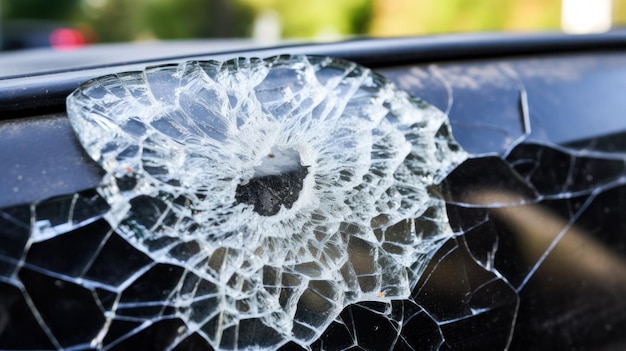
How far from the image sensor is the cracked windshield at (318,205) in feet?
2.89

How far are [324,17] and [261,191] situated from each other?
15389 mm

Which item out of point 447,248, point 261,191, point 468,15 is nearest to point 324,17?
point 468,15

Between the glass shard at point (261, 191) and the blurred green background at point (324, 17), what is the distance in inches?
391

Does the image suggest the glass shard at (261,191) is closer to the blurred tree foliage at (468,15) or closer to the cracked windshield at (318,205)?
the cracked windshield at (318,205)

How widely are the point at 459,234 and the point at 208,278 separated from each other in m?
0.44

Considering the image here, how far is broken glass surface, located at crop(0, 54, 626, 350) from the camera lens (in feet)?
2.81

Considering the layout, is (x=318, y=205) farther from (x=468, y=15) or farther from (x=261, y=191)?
(x=468, y=15)

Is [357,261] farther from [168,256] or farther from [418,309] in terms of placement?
[168,256]

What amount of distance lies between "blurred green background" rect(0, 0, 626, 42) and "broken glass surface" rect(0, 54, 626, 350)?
966 cm

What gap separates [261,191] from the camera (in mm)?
994

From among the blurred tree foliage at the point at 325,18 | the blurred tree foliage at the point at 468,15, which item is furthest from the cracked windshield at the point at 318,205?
the blurred tree foliage at the point at 325,18

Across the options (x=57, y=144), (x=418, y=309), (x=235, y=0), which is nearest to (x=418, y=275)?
(x=418, y=309)

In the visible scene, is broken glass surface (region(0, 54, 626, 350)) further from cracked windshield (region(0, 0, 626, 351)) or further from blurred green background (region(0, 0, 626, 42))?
blurred green background (region(0, 0, 626, 42))

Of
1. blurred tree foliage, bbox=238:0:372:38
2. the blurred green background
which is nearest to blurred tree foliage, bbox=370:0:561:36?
the blurred green background
